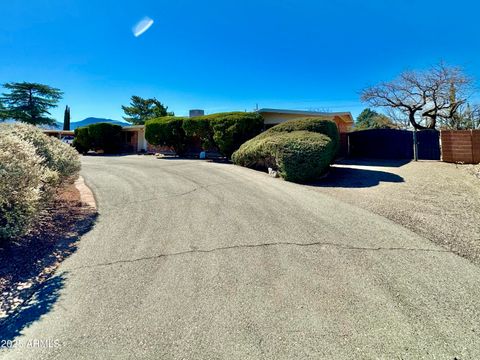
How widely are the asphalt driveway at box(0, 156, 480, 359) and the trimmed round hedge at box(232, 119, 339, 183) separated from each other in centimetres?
364

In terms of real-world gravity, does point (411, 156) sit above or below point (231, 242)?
above

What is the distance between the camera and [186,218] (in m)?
5.22

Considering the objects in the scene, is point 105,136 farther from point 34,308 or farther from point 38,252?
point 34,308

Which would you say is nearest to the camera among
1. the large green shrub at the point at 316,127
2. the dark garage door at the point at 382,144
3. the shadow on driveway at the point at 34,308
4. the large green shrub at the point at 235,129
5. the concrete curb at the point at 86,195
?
the shadow on driveway at the point at 34,308

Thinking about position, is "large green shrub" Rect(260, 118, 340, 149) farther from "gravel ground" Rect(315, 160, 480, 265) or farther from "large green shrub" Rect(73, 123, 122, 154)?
"large green shrub" Rect(73, 123, 122, 154)

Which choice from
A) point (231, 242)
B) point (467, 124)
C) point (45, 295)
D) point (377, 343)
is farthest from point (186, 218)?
point (467, 124)

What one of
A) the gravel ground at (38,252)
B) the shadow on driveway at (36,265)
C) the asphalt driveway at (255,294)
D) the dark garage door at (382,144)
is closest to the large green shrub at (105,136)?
the gravel ground at (38,252)

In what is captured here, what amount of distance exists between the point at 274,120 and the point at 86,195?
1292 cm

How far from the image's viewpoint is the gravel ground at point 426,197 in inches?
171

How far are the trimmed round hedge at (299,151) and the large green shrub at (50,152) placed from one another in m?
6.46

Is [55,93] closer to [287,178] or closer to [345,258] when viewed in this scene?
[287,178]

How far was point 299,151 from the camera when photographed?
8.59 meters

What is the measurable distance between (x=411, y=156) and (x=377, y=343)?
1450cm

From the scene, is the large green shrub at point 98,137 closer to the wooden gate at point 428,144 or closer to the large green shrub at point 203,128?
the large green shrub at point 203,128
